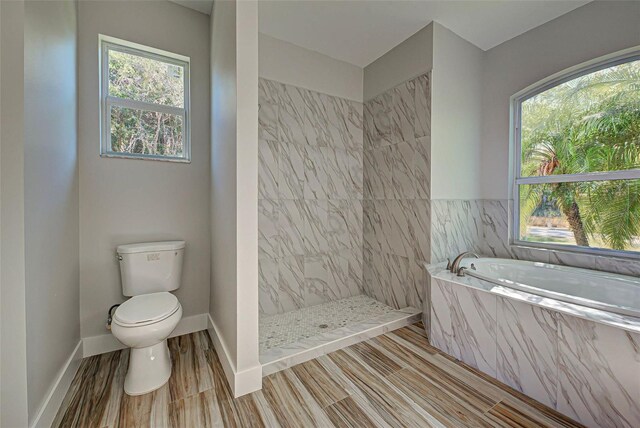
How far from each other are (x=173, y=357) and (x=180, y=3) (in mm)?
2756

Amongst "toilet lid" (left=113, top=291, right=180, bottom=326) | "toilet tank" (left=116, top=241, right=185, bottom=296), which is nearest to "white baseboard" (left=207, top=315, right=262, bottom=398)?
"toilet lid" (left=113, top=291, right=180, bottom=326)

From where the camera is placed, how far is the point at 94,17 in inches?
71.5

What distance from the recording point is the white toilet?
144cm

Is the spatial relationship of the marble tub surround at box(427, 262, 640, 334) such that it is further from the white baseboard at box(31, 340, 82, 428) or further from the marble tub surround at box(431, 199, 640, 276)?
the white baseboard at box(31, 340, 82, 428)

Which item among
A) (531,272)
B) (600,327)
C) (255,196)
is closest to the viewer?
(600,327)

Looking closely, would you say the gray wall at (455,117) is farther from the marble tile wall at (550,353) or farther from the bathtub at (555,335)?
the marble tile wall at (550,353)

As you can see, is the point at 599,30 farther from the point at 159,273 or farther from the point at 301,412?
the point at 159,273

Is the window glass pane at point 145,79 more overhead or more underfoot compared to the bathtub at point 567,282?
more overhead

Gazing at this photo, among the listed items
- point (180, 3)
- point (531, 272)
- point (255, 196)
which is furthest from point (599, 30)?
point (180, 3)

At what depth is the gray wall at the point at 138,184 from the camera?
5.95ft

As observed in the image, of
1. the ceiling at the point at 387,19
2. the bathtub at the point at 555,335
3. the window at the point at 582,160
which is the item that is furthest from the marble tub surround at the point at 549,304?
the ceiling at the point at 387,19

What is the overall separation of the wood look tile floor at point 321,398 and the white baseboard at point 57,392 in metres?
0.04

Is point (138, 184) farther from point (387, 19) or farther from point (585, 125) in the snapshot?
point (585, 125)

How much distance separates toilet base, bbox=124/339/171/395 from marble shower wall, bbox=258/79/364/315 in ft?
3.25
